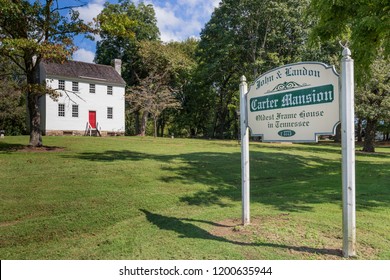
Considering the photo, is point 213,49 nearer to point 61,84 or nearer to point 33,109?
point 61,84

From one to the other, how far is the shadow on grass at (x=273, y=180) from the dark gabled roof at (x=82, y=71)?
21.5 m

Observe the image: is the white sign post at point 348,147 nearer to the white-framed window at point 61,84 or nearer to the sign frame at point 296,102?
the sign frame at point 296,102

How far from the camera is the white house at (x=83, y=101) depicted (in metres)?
31.0

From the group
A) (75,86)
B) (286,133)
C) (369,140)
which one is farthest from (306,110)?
(75,86)

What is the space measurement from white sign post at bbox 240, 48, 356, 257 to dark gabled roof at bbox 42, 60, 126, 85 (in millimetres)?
29409

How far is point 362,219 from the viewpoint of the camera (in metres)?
6.03

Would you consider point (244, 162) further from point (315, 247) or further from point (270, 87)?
point (315, 247)

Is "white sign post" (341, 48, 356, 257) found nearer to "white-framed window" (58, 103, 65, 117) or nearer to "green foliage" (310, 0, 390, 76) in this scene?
"green foliage" (310, 0, 390, 76)

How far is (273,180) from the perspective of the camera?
10.5 m

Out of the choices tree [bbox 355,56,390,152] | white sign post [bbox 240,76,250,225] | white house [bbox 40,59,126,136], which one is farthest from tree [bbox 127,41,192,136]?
white sign post [bbox 240,76,250,225]

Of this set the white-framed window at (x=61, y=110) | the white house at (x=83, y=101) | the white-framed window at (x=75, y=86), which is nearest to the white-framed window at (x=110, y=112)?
the white house at (x=83, y=101)

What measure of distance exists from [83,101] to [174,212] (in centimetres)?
2899
